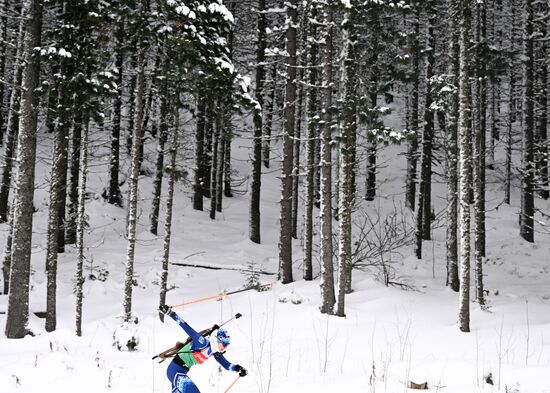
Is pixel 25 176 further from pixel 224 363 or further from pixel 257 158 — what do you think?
pixel 257 158

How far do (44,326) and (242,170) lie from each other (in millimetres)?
22515

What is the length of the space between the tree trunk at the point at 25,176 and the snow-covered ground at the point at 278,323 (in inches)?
33.8

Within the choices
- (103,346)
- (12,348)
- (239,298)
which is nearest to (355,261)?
(239,298)

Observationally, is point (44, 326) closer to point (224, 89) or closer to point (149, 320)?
point (149, 320)

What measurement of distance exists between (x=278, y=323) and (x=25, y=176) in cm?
697

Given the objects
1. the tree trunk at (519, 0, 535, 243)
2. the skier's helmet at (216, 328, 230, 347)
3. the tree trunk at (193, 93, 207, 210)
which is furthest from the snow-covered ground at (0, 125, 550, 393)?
the tree trunk at (519, 0, 535, 243)

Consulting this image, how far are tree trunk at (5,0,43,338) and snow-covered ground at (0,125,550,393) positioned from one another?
0.86 metres

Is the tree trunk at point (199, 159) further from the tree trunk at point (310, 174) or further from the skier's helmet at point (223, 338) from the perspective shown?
the skier's helmet at point (223, 338)

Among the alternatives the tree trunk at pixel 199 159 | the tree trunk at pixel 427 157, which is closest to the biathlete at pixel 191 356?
the tree trunk at pixel 199 159

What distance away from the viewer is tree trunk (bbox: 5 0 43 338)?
1045cm

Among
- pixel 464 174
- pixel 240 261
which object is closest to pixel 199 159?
pixel 240 261

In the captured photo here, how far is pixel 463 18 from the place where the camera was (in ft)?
39.8

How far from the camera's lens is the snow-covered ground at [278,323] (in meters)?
6.83

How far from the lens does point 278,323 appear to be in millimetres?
12453
